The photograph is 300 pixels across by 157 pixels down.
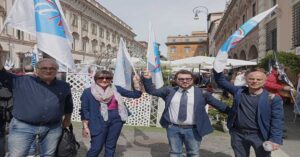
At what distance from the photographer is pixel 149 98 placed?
28.5ft

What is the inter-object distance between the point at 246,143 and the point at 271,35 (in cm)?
1494

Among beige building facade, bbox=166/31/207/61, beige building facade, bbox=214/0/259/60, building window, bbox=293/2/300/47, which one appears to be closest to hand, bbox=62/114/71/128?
building window, bbox=293/2/300/47

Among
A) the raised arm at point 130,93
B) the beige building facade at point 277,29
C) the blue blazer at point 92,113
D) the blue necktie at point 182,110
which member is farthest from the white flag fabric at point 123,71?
the beige building facade at point 277,29

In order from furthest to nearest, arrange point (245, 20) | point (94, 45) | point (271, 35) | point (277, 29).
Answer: point (94, 45) < point (245, 20) < point (271, 35) < point (277, 29)

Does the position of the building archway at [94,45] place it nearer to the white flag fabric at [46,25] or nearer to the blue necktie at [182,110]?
the white flag fabric at [46,25]

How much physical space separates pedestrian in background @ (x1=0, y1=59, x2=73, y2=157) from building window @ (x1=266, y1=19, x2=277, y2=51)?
14740 millimetres

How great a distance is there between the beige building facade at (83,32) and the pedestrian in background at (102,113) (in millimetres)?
26660

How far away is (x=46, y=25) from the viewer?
4.28m

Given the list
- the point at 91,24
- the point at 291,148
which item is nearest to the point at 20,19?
the point at 291,148

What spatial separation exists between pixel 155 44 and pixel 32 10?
2.16 meters

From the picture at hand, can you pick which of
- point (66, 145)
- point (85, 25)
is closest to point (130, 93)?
point (66, 145)

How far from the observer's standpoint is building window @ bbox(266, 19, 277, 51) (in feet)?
53.8

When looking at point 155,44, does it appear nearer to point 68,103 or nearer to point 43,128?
point 68,103

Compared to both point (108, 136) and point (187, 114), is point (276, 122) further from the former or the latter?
point (108, 136)
